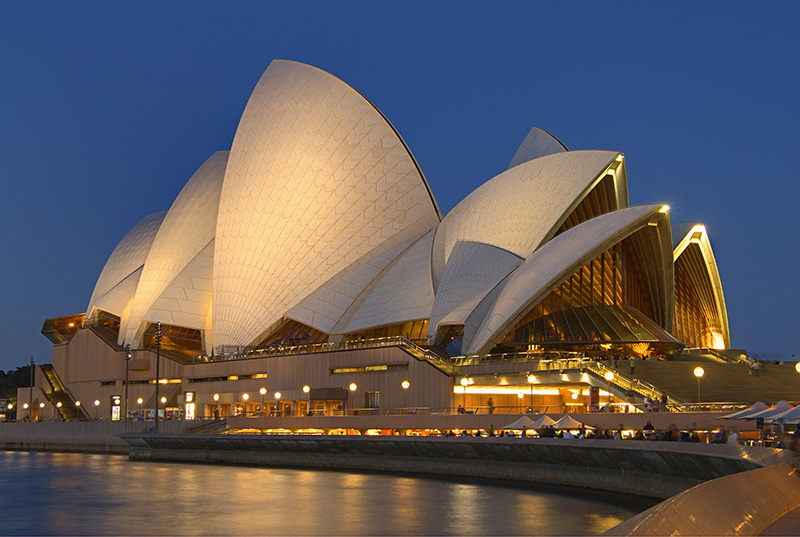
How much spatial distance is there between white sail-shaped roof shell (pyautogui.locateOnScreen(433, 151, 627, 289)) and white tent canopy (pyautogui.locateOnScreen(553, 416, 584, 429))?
51.1ft

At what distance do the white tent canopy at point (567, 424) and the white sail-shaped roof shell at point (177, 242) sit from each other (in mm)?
36243

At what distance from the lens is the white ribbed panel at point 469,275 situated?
4019 centimetres

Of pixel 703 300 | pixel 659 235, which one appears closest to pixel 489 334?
pixel 659 235

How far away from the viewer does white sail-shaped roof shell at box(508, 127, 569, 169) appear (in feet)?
170

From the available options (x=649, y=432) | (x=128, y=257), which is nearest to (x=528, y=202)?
(x=649, y=432)

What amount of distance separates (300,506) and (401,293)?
25.7 metres

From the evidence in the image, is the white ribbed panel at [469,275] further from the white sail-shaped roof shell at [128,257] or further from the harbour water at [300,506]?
the white sail-shaped roof shell at [128,257]

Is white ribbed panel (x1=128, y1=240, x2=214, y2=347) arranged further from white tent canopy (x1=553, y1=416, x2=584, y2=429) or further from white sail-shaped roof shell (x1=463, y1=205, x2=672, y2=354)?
white tent canopy (x1=553, y1=416, x2=584, y2=429)

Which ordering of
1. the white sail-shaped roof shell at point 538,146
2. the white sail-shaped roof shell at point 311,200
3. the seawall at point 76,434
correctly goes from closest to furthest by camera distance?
the seawall at point 76,434 < the white sail-shaped roof shell at point 311,200 < the white sail-shaped roof shell at point 538,146

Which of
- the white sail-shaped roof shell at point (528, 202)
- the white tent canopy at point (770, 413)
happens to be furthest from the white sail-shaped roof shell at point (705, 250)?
the white tent canopy at point (770, 413)

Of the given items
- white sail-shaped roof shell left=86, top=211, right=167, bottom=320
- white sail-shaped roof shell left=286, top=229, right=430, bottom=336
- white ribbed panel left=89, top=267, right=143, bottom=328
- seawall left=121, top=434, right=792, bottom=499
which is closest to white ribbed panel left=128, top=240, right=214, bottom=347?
white ribbed panel left=89, top=267, right=143, bottom=328

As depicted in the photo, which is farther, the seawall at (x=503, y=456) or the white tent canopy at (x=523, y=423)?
the white tent canopy at (x=523, y=423)

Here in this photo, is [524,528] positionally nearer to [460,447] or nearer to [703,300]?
[460,447]

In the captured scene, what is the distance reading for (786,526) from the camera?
7969 millimetres
